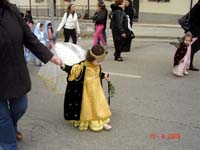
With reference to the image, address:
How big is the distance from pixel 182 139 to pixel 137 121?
29.4 inches

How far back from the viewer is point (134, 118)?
4914mm

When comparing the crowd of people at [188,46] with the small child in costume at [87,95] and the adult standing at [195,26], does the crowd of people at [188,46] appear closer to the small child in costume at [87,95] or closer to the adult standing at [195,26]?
the adult standing at [195,26]

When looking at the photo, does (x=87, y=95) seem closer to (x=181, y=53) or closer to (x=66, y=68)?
(x=66, y=68)

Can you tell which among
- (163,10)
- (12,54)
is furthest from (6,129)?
(163,10)

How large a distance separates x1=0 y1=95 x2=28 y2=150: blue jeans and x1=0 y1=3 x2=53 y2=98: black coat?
0.45ft

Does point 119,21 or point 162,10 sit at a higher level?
point 119,21

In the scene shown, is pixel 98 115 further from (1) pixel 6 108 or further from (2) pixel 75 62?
(1) pixel 6 108

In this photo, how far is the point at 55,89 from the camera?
14.6 feet

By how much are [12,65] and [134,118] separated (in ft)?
7.14

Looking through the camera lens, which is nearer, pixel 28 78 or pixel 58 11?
pixel 28 78

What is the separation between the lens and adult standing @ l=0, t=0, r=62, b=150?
3.22 metres

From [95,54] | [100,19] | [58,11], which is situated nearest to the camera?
[95,54]

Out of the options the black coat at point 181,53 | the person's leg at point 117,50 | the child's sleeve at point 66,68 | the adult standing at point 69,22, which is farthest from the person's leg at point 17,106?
the adult standing at point 69,22

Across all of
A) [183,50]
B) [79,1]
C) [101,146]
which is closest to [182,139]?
[101,146]
